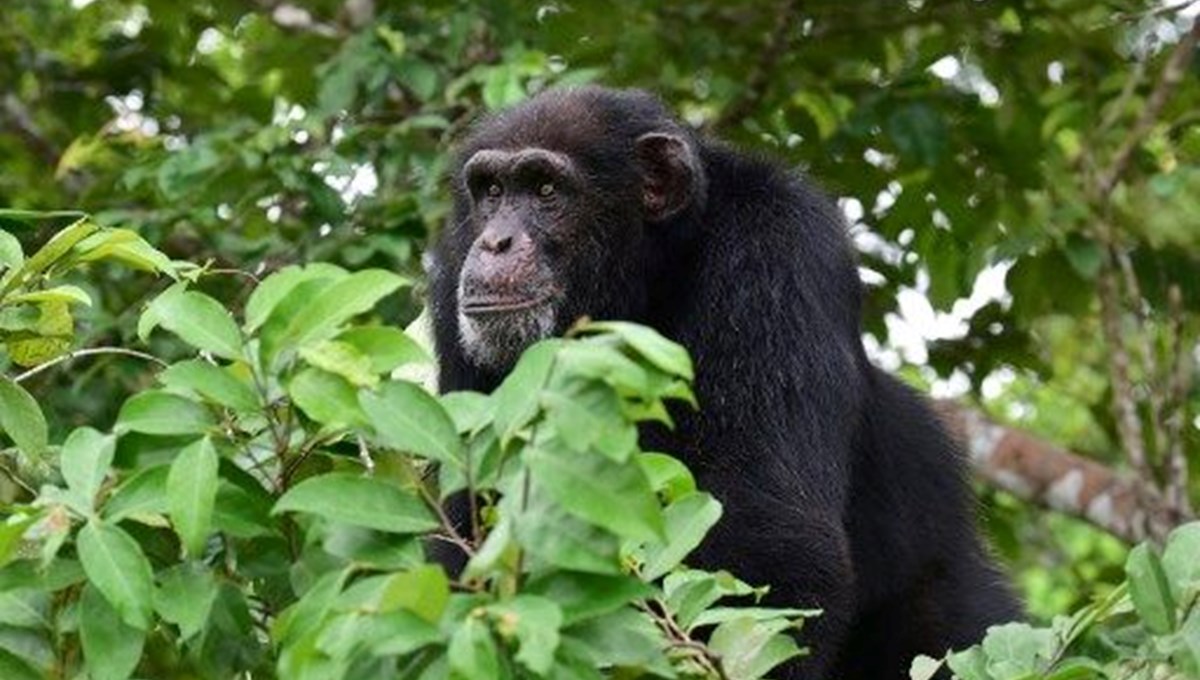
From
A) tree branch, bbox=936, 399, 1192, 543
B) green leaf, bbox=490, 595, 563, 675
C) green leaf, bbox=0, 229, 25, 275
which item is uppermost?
green leaf, bbox=490, 595, 563, 675

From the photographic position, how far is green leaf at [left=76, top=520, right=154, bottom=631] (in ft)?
11.0

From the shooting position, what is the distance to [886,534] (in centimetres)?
655

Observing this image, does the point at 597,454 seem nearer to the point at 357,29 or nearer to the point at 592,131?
the point at 592,131

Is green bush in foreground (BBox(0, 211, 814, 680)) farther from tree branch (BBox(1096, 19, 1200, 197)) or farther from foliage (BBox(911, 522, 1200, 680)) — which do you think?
tree branch (BBox(1096, 19, 1200, 197))

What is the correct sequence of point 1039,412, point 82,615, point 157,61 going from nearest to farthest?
1. point 82,615
2. point 157,61
3. point 1039,412

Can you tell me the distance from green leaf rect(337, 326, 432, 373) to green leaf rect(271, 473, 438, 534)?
0.24m

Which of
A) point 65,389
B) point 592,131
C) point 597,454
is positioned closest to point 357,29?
point 65,389

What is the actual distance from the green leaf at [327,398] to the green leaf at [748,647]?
0.77m

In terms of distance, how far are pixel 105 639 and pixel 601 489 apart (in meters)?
0.97

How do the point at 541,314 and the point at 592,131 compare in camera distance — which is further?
the point at 592,131

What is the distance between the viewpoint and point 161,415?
3.49 metres

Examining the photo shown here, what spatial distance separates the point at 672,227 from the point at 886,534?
1.01m

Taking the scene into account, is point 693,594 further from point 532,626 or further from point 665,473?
point 532,626

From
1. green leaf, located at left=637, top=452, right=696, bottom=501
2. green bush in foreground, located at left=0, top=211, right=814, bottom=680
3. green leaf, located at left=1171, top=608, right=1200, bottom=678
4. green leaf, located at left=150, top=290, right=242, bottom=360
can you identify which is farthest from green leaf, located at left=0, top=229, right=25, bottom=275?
green leaf, located at left=1171, top=608, right=1200, bottom=678
